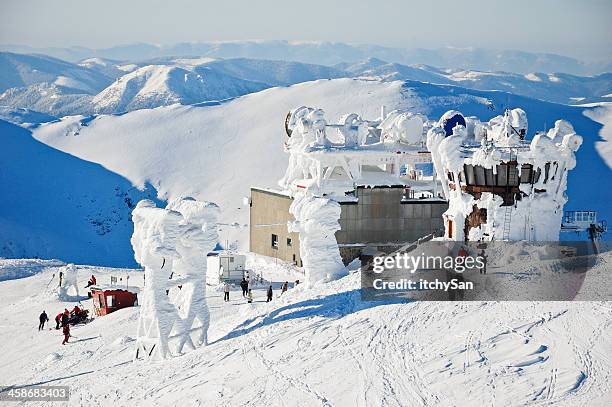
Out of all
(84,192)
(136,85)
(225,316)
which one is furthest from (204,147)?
(136,85)

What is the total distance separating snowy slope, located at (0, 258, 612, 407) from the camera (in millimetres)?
20594

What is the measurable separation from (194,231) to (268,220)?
1326 cm

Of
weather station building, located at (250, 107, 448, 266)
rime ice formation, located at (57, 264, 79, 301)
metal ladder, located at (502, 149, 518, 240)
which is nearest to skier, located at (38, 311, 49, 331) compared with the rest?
rime ice formation, located at (57, 264, 79, 301)

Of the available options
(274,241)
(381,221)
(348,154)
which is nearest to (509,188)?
(381,221)

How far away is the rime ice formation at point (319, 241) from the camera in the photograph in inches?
1192

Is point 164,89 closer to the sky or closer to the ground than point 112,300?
closer to the sky

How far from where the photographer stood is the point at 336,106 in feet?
292

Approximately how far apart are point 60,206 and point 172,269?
152 ft

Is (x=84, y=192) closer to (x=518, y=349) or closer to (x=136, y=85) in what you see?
(x=518, y=349)

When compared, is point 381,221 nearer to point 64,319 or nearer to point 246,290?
point 246,290

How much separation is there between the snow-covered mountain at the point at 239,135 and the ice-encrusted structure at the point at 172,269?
35.4 meters

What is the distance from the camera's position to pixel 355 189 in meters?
37.9

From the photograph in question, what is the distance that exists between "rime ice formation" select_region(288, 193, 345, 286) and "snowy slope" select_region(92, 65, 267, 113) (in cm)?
13535

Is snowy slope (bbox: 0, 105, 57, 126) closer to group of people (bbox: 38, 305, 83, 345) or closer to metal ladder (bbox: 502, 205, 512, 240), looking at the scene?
group of people (bbox: 38, 305, 83, 345)
